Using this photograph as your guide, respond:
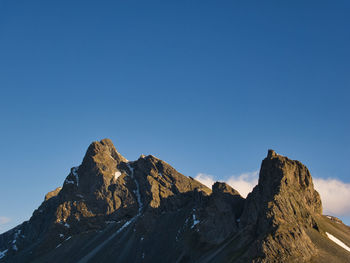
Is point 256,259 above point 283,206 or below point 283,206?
below

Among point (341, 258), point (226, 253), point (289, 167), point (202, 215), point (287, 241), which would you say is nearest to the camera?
point (341, 258)

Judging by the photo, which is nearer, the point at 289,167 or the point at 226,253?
the point at 226,253

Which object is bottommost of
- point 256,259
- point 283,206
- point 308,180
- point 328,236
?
point 256,259

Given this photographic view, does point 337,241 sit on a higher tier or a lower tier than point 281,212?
lower

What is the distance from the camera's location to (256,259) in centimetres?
11869

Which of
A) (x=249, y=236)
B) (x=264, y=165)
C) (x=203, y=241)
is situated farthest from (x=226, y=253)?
(x=264, y=165)

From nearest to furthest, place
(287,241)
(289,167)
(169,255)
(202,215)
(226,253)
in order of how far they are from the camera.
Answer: (287,241) < (226,253) < (289,167) < (169,255) < (202,215)

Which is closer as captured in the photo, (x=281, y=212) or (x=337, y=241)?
(x=337, y=241)

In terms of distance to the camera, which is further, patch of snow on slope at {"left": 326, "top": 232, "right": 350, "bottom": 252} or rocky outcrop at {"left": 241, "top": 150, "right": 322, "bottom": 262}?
patch of snow on slope at {"left": 326, "top": 232, "right": 350, "bottom": 252}

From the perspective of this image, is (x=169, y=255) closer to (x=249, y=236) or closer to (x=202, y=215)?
(x=202, y=215)

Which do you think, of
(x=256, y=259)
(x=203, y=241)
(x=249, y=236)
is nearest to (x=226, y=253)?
(x=249, y=236)

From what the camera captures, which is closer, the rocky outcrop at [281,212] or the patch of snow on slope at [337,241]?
the rocky outcrop at [281,212]

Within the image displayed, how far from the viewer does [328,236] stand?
137750mm

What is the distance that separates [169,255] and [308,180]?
78.5 m
